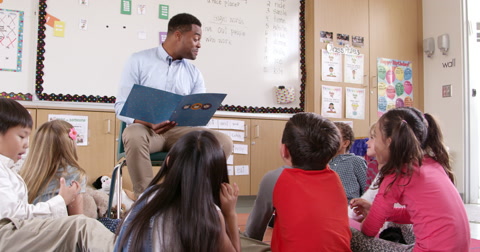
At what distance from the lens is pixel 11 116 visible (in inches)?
54.0

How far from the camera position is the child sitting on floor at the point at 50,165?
154cm

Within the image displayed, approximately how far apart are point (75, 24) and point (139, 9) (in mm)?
556

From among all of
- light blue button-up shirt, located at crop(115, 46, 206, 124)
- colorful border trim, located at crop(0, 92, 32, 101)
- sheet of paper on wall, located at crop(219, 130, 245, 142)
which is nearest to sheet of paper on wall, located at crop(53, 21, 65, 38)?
colorful border trim, located at crop(0, 92, 32, 101)

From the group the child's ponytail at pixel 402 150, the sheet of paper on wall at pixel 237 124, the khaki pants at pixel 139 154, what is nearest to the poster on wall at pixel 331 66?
the sheet of paper on wall at pixel 237 124

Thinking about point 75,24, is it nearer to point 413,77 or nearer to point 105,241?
point 105,241

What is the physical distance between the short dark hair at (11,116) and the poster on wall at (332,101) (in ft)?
10.0

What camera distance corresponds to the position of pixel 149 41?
3445 millimetres

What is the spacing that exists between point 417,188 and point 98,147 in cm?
250

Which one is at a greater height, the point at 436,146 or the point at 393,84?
the point at 393,84

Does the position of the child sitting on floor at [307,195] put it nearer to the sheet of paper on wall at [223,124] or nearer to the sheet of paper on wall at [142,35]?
the sheet of paper on wall at [223,124]

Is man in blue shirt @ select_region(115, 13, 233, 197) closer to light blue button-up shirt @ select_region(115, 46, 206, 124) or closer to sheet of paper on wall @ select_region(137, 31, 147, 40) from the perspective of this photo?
light blue button-up shirt @ select_region(115, 46, 206, 124)

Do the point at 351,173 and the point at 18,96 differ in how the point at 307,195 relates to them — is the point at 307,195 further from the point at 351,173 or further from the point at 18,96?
the point at 18,96

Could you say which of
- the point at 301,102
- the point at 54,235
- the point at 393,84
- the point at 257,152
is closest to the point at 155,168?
the point at 257,152

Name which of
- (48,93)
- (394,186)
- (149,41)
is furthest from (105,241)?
(149,41)
